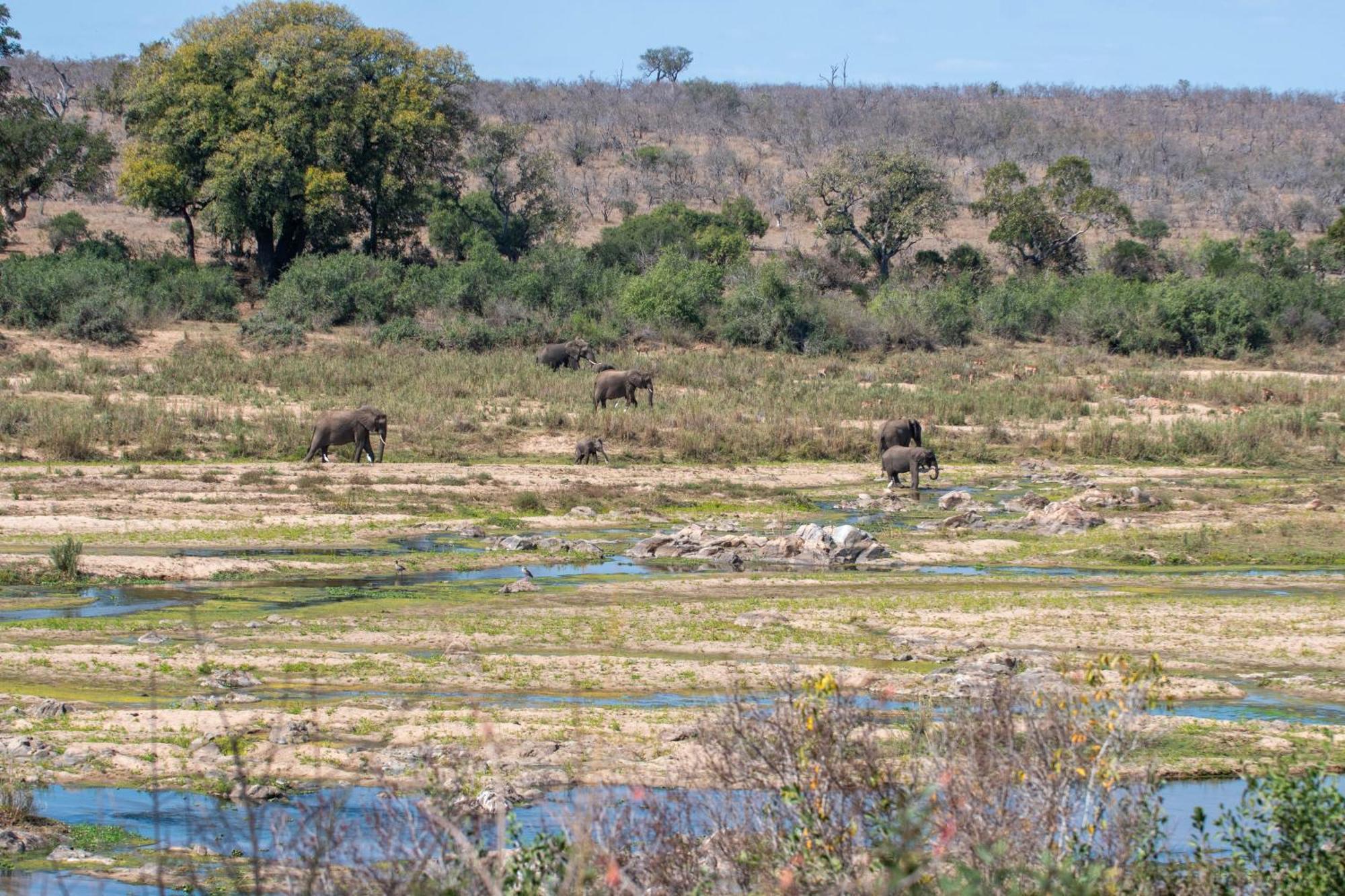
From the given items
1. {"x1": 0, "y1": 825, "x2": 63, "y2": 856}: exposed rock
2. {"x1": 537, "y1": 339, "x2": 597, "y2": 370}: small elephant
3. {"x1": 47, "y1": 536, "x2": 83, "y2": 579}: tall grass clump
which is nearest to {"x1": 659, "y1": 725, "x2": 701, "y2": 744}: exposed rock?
{"x1": 0, "y1": 825, "x2": 63, "y2": 856}: exposed rock

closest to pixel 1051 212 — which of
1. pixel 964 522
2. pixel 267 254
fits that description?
pixel 267 254

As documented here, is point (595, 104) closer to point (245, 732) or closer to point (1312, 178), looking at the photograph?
point (1312, 178)

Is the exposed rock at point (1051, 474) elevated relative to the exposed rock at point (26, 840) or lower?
lower

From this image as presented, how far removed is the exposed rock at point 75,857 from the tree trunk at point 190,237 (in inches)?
1531

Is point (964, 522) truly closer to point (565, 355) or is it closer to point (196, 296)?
point (565, 355)

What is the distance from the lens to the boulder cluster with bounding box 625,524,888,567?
750 inches

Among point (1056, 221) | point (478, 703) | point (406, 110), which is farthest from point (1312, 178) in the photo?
point (478, 703)

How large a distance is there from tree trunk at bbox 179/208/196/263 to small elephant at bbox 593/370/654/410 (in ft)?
61.1

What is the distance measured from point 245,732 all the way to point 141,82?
38.5m

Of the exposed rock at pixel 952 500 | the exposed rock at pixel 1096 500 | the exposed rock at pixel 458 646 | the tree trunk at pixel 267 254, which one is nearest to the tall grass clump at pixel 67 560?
the exposed rock at pixel 458 646

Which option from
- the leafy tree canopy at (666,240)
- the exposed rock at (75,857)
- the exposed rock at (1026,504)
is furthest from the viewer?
the leafy tree canopy at (666,240)

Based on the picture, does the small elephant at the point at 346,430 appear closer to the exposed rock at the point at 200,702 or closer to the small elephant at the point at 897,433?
the small elephant at the point at 897,433

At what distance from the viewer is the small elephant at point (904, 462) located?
83.6 ft

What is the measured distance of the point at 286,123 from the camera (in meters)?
42.2
